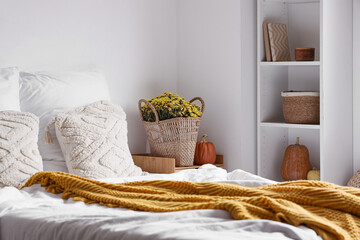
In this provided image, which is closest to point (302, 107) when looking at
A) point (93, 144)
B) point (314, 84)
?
point (314, 84)

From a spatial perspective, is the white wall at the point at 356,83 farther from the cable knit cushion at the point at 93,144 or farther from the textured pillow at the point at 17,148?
the textured pillow at the point at 17,148

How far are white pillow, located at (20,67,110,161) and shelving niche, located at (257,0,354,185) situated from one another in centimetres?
118

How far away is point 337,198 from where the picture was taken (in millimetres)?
1571

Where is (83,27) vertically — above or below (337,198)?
above

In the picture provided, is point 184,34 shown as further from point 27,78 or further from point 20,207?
point 20,207

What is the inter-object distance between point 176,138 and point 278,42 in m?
0.93

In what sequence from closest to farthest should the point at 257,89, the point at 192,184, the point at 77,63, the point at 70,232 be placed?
the point at 70,232
the point at 192,184
the point at 77,63
the point at 257,89

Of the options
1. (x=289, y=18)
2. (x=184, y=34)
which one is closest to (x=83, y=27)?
(x=184, y=34)

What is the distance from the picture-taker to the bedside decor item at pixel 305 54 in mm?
3363

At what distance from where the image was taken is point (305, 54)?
3.37 metres

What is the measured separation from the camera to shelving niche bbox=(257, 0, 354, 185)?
3.21 meters

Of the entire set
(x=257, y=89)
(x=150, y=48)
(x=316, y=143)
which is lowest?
(x=316, y=143)

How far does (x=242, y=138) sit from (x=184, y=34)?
820mm

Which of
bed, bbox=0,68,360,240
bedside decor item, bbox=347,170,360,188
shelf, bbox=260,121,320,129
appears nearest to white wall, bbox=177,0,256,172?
shelf, bbox=260,121,320,129
